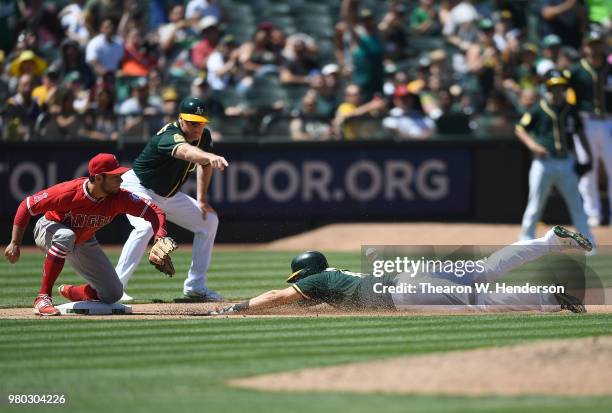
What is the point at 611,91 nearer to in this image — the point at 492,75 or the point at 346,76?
the point at 492,75

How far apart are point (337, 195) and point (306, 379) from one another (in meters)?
11.4

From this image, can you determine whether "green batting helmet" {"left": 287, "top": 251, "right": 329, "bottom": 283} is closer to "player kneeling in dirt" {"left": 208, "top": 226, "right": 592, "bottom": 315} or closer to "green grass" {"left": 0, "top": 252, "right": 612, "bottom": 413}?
"player kneeling in dirt" {"left": 208, "top": 226, "right": 592, "bottom": 315}

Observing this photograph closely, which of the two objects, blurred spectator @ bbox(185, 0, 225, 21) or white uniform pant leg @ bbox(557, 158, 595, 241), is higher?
blurred spectator @ bbox(185, 0, 225, 21)

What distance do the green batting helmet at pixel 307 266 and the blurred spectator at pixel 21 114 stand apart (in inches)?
344

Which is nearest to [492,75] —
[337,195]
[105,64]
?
[337,195]

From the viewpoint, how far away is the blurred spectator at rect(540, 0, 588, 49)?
2195 cm

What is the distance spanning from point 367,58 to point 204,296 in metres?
8.64

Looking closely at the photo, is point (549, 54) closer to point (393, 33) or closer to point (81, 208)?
point (393, 33)

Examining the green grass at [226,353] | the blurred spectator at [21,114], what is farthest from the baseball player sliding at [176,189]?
the blurred spectator at [21,114]

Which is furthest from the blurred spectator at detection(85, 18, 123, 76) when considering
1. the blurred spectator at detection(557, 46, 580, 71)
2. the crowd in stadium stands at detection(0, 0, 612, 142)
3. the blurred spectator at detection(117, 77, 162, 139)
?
the blurred spectator at detection(557, 46, 580, 71)

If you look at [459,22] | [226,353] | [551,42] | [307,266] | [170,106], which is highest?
[459,22]

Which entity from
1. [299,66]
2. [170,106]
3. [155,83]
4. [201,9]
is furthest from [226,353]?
[201,9]

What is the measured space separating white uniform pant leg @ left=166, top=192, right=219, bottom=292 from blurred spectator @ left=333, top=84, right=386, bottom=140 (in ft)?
22.9

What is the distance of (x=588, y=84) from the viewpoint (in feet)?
58.4
